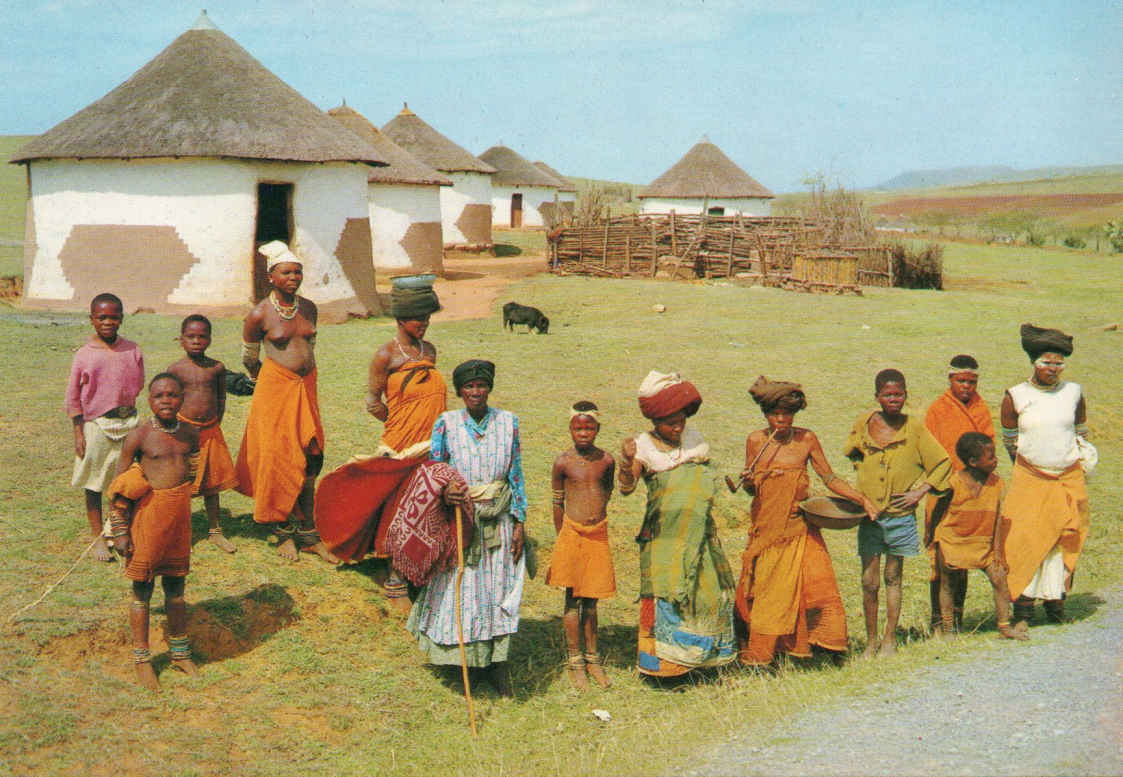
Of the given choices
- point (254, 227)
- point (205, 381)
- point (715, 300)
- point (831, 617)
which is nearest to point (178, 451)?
point (205, 381)

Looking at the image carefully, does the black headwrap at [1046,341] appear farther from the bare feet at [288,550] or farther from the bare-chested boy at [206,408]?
the bare-chested boy at [206,408]

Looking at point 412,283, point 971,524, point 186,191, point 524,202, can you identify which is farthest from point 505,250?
point 971,524

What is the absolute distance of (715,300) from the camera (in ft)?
63.6

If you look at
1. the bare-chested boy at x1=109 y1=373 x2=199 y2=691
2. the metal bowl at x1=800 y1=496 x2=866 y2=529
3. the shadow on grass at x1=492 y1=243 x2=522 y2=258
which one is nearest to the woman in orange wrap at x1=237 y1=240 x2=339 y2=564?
the bare-chested boy at x1=109 y1=373 x2=199 y2=691

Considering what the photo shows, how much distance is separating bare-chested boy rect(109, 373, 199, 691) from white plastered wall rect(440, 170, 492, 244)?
1082 inches

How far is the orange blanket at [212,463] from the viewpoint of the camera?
584 cm

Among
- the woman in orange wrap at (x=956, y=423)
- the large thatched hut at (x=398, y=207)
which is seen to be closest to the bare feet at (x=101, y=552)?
the woman in orange wrap at (x=956, y=423)

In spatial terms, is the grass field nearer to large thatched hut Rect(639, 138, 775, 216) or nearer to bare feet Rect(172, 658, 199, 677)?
bare feet Rect(172, 658, 199, 677)

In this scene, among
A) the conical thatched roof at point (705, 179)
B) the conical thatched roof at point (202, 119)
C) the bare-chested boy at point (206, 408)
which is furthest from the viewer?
the conical thatched roof at point (705, 179)

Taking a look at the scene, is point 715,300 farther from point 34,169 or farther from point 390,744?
point 390,744

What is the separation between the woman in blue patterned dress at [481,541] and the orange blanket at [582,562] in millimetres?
204

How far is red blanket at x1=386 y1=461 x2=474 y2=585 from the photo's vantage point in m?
4.61

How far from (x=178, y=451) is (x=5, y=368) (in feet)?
24.9

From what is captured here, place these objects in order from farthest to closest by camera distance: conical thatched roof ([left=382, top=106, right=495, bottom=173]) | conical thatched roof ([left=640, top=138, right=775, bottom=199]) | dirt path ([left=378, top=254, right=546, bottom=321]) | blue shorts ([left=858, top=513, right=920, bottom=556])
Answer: conical thatched roof ([left=640, top=138, right=775, bottom=199]) → conical thatched roof ([left=382, top=106, right=495, bottom=173]) → dirt path ([left=378, top=254, right=546, bottom=321]) → blue shorts ([left=858, top=513, right=920, bottom=556])
